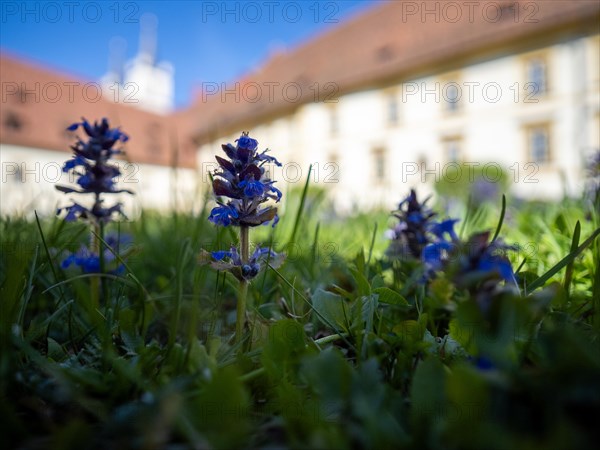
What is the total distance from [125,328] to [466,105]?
20915 millimetres

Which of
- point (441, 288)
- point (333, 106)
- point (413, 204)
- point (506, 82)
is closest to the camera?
point (441, 288)

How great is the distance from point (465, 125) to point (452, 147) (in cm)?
125

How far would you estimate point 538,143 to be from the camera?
1700 centimetres

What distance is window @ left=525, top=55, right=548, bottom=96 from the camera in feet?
54.3

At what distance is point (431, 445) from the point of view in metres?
0.50

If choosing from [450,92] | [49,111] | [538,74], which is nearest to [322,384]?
[538,74]

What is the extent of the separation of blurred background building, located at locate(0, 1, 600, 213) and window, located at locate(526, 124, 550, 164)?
4 centimetres

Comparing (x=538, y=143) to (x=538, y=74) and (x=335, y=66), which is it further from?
(x=335, y=66)

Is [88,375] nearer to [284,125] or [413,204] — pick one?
[413,204]

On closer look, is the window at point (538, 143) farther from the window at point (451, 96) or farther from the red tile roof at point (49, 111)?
the red tile roof at point (49, 111)

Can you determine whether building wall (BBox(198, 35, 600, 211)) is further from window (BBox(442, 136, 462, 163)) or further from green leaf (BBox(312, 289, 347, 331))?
green leaf (BBox(312, 289, 347, 331))

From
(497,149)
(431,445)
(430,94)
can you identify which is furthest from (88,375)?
(430,94)

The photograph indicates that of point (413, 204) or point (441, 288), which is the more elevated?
point (413, 204)

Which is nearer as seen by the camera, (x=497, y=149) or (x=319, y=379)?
(x=319, y=379)
